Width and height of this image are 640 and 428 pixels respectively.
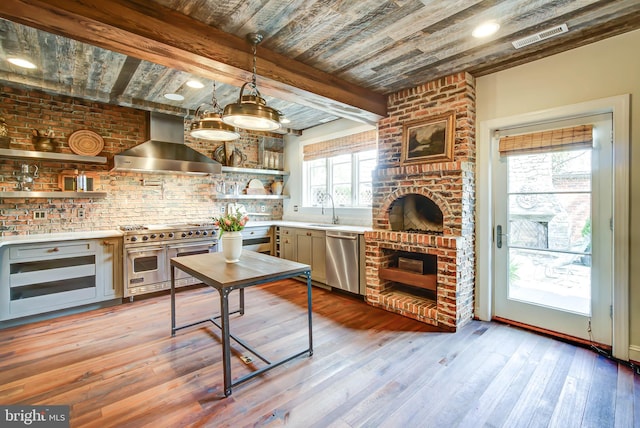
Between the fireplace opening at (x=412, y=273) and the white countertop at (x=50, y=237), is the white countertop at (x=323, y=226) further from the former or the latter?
the white countertop at (x=50, y=237)

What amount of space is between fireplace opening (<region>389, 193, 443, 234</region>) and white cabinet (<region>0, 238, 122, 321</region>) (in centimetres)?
362

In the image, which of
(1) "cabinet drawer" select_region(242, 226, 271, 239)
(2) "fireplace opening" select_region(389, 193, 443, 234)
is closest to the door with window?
(2) "fireplace opening" select_region(389, 193, 443, 234)

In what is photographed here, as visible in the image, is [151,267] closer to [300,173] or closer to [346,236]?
[346,236]

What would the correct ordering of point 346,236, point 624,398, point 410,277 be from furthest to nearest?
point 346,236
point 410,277
point 624,398

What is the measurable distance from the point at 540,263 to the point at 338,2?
3.03 metres

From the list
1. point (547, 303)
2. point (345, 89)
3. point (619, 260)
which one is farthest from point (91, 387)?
point (619, 260)

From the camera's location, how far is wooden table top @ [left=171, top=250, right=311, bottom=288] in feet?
7.02

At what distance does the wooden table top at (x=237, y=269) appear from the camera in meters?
2.14

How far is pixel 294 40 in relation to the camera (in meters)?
2.47

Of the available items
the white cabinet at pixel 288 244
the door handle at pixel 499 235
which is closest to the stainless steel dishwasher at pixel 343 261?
the white cabinet at pixel 288 244

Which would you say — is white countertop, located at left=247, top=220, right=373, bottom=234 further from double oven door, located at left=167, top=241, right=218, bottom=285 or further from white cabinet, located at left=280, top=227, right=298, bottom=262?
double oven door, located at left=167, top=241, right=218, bottom=285

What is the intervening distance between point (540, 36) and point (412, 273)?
8.24ft

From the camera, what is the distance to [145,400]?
2012mm

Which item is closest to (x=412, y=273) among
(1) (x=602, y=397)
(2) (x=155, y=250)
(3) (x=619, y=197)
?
(1) (x=602, y=397)
